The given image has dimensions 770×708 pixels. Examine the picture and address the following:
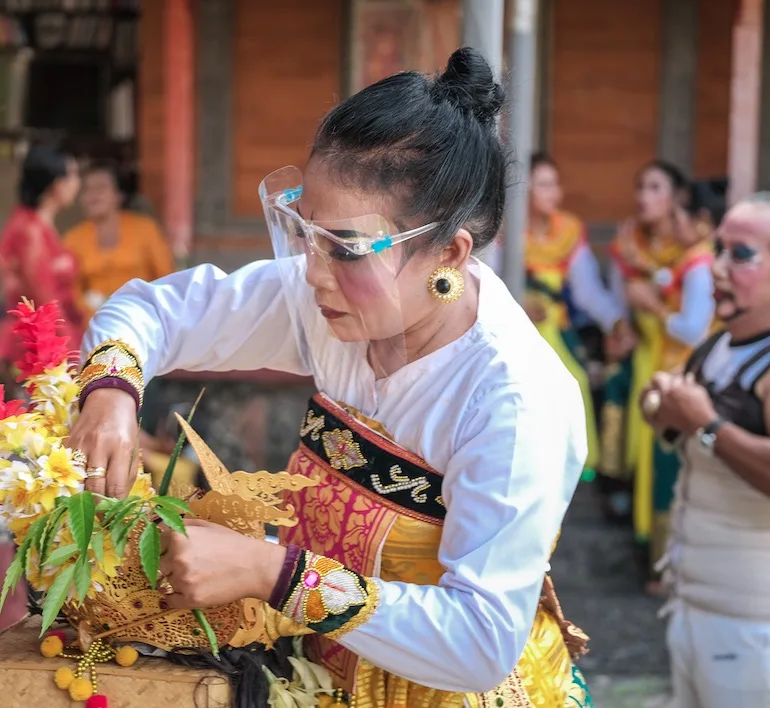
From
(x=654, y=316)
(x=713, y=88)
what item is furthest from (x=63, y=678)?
(x=713, y=88)

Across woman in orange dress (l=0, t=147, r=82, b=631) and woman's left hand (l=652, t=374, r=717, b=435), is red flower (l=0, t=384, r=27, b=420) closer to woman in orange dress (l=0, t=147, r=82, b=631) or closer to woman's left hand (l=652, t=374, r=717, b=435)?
woman's left hand (l=652, t=374, r=717, b=435)

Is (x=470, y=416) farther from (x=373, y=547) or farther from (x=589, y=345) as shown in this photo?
(x=589, y=345)

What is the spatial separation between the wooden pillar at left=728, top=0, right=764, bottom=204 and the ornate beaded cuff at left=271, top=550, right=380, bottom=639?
6100mm

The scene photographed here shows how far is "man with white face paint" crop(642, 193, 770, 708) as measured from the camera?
3.39 metres

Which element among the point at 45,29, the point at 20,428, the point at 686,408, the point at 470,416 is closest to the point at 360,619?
the point at 470,416

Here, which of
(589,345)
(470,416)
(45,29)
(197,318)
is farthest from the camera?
(45,29)

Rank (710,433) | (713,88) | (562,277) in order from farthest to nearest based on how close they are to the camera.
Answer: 1. (713,88)
2. (562,277)
3. (710,433)

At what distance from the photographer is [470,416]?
198cm

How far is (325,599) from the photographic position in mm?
1833

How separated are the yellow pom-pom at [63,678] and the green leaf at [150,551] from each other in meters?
0.26

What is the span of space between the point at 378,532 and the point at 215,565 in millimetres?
355

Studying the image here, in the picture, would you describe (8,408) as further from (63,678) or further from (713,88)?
(713,88)

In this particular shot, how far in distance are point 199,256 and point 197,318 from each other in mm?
6136

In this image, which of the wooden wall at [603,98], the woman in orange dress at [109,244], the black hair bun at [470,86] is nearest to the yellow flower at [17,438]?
the black hair bun at [470,86]
